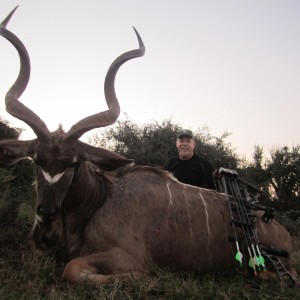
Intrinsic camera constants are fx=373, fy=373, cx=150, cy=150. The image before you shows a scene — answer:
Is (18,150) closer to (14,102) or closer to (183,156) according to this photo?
(14,102)

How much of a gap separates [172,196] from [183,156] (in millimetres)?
1730

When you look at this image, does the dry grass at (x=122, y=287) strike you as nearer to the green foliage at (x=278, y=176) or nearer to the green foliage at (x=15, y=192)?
the green foliage at (x=15, y=192)

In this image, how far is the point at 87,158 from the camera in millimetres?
3225

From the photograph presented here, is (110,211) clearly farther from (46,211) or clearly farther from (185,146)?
(185,146)

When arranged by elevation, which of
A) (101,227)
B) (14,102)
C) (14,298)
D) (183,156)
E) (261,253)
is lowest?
(261,253)

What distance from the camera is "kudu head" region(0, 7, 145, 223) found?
2.88m

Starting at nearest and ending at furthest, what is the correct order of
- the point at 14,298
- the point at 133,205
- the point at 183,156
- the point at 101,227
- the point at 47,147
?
1. the point at 14,298
2. the point at 47,147
3. the point at 101,227
4. the point at 133,205
5. the point at 183,156

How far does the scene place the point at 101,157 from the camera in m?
3.27

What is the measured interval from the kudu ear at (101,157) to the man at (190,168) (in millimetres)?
2046

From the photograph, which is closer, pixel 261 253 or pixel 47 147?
pixel 47 147

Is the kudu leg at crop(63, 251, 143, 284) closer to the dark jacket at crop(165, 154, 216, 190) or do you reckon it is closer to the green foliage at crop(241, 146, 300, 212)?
the dark jacket at crop(165, 154, 216, 190)

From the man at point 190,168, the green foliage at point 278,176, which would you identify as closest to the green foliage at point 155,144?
the green foliage at point 278,176

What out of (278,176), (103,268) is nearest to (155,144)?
(278,176)

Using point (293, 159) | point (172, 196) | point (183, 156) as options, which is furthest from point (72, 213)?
point (293, 159)
